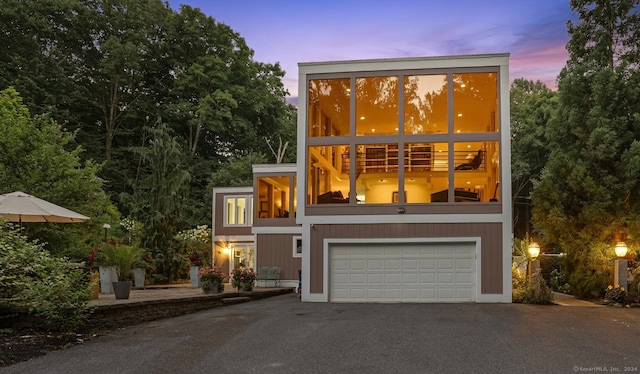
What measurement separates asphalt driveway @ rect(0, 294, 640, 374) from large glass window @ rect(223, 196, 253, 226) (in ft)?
45.9

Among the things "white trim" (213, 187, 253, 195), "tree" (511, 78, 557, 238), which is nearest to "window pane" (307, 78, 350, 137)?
"white trim" (213, 187, 253, 195)

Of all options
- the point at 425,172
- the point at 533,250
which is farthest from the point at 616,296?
the point at 425,172

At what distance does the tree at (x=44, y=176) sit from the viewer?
14.3 m

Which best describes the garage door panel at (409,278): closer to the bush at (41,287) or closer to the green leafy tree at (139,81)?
the bush at (41,287)

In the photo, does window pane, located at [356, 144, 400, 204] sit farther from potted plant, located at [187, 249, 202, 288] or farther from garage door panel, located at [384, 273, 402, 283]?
potted plant, located at [187, 249, 202, 288]

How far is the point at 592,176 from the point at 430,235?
16.6 feet

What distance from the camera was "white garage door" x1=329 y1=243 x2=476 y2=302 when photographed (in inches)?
619

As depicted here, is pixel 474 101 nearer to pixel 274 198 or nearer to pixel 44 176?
pixel 274 198

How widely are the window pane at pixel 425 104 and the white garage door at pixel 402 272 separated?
3411mm

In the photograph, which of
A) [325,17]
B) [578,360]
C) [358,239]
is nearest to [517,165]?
[325,17]

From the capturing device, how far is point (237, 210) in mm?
26141

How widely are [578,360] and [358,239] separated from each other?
9.34m

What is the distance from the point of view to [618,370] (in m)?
6.55

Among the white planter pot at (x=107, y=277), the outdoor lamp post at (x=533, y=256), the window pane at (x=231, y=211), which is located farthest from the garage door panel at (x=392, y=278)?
the window pane at (x=231, y=211)
